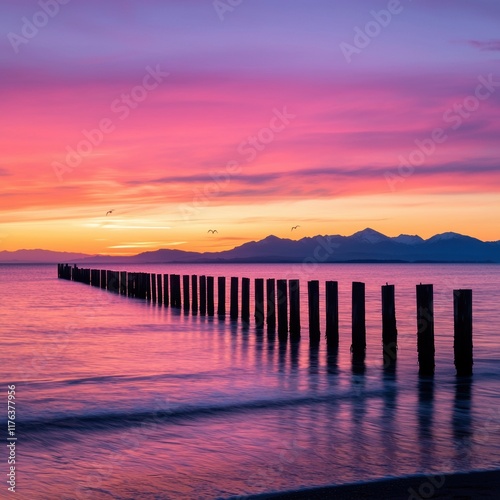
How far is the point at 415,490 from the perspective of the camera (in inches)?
235

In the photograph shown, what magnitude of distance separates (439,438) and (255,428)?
2.17 m

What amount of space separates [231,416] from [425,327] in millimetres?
4830

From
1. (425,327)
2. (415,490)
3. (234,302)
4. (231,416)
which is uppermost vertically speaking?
(425,327)

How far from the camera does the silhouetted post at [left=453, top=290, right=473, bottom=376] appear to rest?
41.5ft

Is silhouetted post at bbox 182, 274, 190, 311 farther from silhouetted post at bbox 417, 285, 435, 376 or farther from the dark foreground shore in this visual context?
the dark foreground shore

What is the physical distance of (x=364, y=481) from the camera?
20.9ft

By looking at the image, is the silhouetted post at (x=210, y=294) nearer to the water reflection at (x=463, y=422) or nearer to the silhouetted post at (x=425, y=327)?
the silhouetted post at (x=425, y=327)

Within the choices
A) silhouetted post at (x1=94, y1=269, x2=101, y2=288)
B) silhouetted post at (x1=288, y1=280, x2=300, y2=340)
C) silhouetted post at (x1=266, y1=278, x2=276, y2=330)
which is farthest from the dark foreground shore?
silhouetted post at (x1=94, y1=269, x2=101, y2=288)

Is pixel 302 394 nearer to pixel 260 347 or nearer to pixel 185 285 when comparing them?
pixel 260 347

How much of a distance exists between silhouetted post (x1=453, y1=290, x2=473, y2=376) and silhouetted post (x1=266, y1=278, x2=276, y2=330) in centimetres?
832

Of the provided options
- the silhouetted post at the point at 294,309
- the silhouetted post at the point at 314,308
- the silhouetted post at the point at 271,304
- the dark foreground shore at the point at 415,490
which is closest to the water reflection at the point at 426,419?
the dark foreground shore at the point at 415,490

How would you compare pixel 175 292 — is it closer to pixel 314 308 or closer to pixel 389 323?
pixel 314 308

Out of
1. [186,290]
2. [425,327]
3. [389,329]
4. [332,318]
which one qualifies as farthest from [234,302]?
[425,327]

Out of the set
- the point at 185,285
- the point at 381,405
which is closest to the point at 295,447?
the point at 381,405
